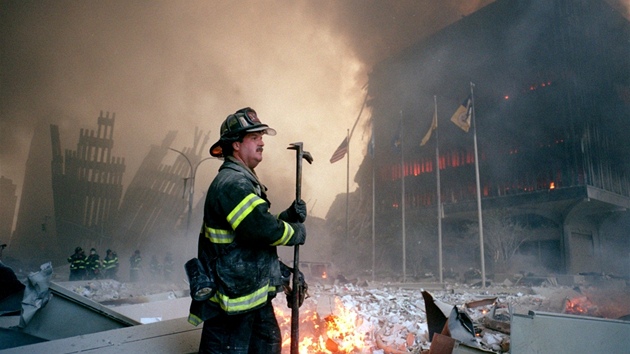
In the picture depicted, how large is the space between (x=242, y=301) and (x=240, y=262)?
258mm

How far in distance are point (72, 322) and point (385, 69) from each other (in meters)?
54.8

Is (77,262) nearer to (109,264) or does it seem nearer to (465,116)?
(109,264)

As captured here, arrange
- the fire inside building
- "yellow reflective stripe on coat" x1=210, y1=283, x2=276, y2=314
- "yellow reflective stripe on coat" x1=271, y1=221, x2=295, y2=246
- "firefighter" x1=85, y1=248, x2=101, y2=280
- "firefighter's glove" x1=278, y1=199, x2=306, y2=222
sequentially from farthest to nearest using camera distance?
the fire inside building < "firefighter" x1=85, y1=248, x2=101, y2=280 < "firefighter's glove" x1=278, y1=199, x2=306, y2=222 < "yellow reflective stripe on coat" x1=271, y1=221, x2=295, y2=246 < "yellow reflective stripe on coat" x1=210, y1=283, x2=276, y2=314

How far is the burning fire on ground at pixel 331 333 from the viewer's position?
5.30m

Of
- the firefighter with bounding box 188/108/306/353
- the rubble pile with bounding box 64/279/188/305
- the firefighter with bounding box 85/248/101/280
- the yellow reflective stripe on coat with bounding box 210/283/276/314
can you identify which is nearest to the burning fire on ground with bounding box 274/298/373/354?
the firefighter with bounding box 188/108/306/353

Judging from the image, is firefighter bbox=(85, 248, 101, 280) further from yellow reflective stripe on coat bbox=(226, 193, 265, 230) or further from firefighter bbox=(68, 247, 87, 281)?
yellow reflective stripe on coat bbox=(226, 193, 265, 230)

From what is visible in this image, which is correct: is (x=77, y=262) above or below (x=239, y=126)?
below

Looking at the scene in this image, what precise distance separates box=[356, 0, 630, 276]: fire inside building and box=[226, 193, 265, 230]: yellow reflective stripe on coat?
25.2 metres

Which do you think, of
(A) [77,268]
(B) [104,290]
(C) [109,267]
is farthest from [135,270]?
(B) [104,290]

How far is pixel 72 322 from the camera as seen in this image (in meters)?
3.59

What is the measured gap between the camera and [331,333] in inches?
225

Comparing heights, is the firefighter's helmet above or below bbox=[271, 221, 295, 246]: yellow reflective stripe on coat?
above

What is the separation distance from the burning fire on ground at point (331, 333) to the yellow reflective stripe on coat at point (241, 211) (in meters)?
3.27

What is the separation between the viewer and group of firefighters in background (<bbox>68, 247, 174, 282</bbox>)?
15461 millimetres
